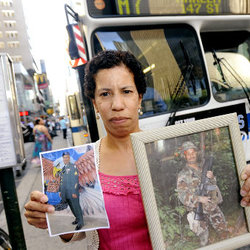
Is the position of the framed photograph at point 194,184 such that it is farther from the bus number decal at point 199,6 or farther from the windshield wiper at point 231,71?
the windshield wiper at point 231,71

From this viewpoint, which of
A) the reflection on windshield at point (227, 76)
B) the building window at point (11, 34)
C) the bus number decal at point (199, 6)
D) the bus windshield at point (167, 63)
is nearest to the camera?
the bus windshield at point (167, 63)

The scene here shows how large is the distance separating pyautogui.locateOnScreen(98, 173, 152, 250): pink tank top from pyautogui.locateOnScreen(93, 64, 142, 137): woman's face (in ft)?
0.90

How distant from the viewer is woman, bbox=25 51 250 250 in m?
1.15

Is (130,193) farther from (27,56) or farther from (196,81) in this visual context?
(27,56)

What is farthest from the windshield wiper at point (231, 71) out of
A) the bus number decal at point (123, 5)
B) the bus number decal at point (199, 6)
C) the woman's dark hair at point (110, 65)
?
the woman's dark hair at point (110, 65)

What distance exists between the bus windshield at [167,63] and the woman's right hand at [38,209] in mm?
1799

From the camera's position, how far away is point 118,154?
127 cm

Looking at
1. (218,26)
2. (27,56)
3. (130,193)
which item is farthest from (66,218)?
(27,56)

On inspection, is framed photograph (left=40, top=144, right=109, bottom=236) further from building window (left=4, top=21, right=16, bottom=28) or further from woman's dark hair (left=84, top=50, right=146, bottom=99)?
building window (left=4, top=21, right=16, bottom=28)

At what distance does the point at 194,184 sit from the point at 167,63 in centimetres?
200

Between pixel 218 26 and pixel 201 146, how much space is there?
257cm

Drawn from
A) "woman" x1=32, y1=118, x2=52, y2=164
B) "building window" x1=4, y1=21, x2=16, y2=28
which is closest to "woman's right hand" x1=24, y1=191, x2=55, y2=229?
"woman" x1=32, y1=118, x2=52, y2=164

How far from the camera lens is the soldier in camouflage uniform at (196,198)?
100 cm

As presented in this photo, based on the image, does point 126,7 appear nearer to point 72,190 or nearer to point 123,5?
point 123,5
